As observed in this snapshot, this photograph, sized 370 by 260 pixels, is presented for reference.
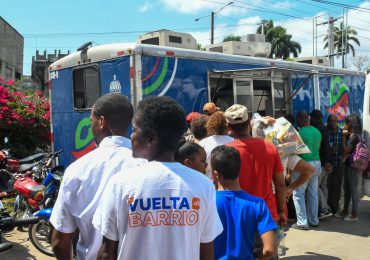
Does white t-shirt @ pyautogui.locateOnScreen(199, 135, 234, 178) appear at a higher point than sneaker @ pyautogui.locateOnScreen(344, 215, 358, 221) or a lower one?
higher

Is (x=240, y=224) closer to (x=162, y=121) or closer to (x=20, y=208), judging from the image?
(x=162, y=121)

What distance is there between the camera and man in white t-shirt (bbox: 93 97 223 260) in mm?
1640

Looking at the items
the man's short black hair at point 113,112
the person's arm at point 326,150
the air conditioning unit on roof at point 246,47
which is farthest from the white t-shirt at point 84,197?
the air conditioning unit on roof at point 246,47

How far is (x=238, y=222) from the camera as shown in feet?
8.31

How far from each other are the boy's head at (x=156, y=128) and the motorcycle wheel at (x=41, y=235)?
383 centimetres

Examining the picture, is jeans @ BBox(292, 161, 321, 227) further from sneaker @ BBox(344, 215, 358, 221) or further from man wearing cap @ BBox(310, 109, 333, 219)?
sneaker @ BBox(344, 215, 358, 221)

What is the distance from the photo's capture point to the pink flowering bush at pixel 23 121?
10.3 m

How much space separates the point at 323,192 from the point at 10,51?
26.9 meters

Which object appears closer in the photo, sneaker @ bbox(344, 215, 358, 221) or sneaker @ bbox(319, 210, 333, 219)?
sneaker @ bbox(344, 215, 358, 221)

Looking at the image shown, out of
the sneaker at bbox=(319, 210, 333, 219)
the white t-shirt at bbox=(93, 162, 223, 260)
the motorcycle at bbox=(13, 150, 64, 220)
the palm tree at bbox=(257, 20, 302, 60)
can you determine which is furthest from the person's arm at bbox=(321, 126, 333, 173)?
the palm tree at bbox=(257, 20, 302, 60)

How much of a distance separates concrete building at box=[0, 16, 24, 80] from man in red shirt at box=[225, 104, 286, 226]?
84.7ft

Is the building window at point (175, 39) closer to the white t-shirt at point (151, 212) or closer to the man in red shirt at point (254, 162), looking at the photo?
the man in red shirt at point (254, 162)

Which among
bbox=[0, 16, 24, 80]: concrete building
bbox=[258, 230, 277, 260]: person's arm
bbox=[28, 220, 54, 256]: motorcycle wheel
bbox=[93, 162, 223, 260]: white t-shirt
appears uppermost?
bbox=[0, 16, 24, 80]: concrete building

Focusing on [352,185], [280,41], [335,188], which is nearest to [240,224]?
[352,185]
